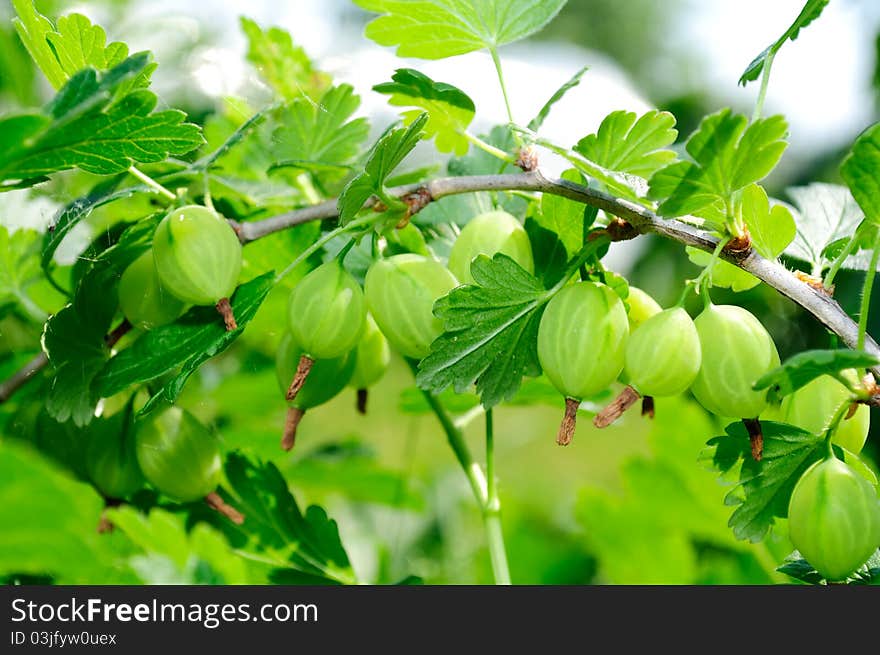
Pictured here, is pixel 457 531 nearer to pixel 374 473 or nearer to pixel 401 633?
pixel 374 473

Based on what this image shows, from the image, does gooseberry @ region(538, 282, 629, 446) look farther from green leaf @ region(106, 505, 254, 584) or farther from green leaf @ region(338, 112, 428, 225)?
green leaf @ region(106, 505, 254, 584)

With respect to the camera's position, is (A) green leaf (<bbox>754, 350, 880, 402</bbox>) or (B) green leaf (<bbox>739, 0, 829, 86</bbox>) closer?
(A) green leaf (<bbox>754, 350, 880, 402</bbox>)

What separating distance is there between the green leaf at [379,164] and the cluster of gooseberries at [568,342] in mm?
39

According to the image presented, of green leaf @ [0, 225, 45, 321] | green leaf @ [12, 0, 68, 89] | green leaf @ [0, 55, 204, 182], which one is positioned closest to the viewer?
green leaf @ [0, 55, 204, 182]

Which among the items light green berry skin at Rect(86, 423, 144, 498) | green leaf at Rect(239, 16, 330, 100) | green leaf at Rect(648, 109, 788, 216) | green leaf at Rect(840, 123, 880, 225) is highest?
green leaf at Rect(239, 16, 330, 100)

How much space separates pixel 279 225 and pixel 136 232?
9 centimetres

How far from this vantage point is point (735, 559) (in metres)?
0.99

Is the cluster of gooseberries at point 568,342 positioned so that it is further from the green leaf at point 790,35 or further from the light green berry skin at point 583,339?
the green leaf at point 790,35

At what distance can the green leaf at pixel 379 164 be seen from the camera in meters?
0.44

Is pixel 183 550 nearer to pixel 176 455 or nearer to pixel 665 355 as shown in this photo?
pixel 176 455

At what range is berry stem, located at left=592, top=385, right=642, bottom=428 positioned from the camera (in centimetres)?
43

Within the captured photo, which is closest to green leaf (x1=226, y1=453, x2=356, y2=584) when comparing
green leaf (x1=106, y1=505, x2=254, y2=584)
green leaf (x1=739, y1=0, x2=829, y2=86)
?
green leaf (x1=106, y1=505, x2=254, y2=584)

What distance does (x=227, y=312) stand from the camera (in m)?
0.49

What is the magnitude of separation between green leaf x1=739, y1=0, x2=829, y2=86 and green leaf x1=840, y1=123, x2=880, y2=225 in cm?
11
